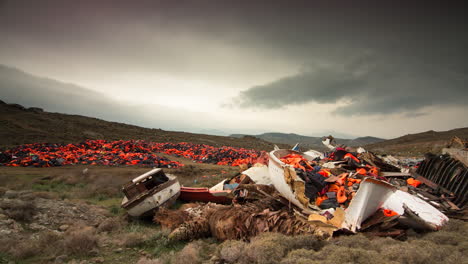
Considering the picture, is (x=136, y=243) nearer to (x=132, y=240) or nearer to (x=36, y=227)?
(x=132, y=240)

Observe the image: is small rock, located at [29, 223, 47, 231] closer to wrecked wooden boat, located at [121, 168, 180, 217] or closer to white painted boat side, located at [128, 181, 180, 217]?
wrecked wooden boat, located at [121, 168, 180, 217]

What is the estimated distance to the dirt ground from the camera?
3.39 metres

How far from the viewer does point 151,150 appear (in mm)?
25094

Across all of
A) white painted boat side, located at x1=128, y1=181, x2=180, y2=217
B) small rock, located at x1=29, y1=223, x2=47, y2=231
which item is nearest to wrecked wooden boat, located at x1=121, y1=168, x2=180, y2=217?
white painted boat side, located at x1=128, y1=181, x2=180, y2=217

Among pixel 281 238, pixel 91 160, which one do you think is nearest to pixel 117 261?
pixel 281 238

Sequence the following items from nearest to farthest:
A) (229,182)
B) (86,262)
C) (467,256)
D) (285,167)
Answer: (467,256)
(86,262)
(285,167)
(229,182)

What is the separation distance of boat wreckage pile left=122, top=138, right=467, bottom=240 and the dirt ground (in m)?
0.38

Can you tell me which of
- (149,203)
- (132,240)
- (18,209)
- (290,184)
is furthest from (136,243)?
(290,184)

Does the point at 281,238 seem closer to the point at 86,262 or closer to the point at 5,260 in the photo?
the point at 86,262

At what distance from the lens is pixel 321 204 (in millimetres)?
5711

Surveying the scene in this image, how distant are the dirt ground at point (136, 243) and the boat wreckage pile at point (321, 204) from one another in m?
0.38

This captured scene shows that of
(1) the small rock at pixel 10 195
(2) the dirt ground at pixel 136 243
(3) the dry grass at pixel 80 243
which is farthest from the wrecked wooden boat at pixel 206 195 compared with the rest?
(1) the small rock at pixel 10 195

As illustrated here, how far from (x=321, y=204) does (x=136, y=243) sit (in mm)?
5238

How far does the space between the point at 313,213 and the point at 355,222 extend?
2.99ft
